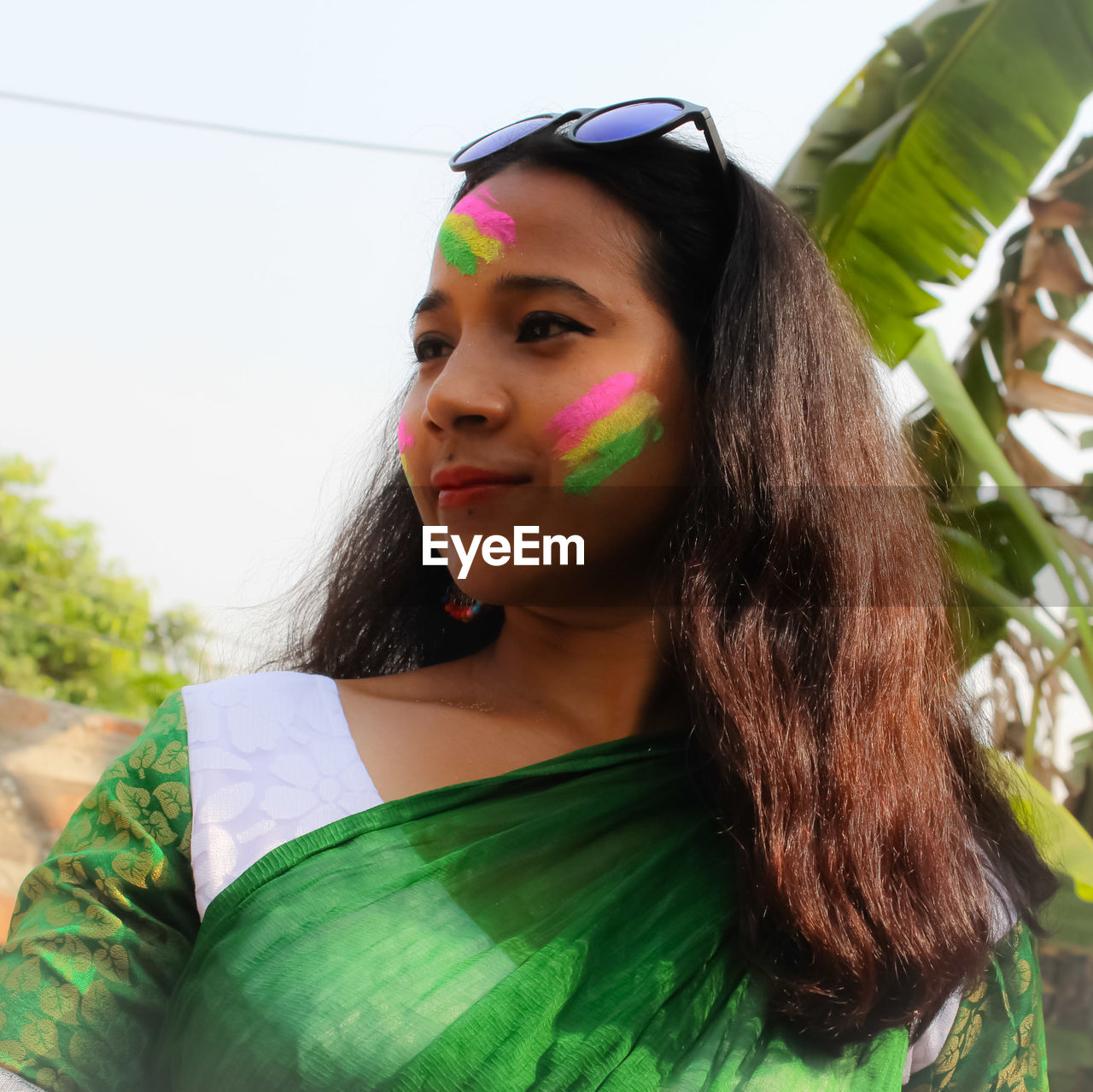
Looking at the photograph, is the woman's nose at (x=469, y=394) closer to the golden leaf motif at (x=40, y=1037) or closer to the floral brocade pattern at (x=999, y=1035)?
the golden leaf motif at (x=40, y=1037)

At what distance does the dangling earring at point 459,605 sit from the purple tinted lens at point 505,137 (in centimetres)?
53

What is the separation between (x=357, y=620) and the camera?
1351mm

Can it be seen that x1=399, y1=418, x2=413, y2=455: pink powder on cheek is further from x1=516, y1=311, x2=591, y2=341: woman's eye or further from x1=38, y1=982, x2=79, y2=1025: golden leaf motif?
x1=38, y1=982, x2=79, y2=1025: golden leaf motif

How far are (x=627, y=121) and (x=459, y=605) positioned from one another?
61 centimetres

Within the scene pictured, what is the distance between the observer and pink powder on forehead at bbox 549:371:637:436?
3.45ft

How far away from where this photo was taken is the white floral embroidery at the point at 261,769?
0.90 metres

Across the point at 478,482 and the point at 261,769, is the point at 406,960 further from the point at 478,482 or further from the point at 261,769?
the point at 478,482

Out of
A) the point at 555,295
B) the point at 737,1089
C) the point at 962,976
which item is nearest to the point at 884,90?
the point at 555,295

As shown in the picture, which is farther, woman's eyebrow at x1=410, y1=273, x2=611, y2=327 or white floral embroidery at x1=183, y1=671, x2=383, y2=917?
woman's eyebrow at x1=410, y1=273, x2=611, y2=327

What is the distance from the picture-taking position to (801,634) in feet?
3.67

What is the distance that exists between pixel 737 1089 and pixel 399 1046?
304 mm

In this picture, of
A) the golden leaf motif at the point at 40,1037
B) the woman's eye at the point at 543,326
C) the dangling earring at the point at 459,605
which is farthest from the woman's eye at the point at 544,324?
the golden leaf motif at the point at 40,1037

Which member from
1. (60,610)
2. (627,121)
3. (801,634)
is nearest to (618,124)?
(627,121)

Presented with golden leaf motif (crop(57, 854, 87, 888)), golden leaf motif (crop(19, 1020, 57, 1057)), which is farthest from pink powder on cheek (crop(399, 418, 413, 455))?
golden leaf motif (crop(19, 1020, 57, 1057))
